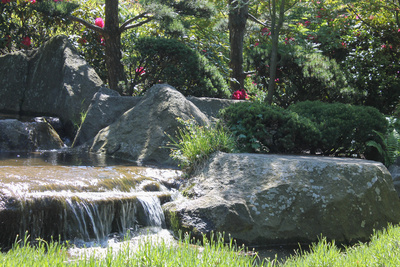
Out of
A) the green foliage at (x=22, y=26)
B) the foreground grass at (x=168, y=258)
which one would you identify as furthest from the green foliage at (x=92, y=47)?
the foreground grass at (x=168, y=258)

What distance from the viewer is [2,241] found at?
4.10m

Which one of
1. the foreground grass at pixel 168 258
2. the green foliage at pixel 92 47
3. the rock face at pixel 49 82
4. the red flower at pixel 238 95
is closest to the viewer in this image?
the foreground grass at pixel 168 258

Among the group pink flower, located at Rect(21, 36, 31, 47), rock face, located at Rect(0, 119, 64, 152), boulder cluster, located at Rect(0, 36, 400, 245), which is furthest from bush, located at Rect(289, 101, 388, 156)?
pink flower, located at Rect(21, 36, 31, 47)

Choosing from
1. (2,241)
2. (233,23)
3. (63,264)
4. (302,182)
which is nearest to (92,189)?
(2,241)

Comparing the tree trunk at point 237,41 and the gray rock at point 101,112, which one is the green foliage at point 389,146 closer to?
the tree trunk at point 237,41

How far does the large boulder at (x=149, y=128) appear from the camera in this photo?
740 cm

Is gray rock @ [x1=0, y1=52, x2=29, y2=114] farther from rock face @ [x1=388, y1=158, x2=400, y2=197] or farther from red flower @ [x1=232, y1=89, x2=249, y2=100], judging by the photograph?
rock face @ [x1=388, y1=158, x2=400, y2=197]

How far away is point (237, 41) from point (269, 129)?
16.5 ft

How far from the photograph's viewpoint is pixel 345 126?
730 cm

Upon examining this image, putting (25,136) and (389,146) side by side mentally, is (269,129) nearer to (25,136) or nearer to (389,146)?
(389,146)

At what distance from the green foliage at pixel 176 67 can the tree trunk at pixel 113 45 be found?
566 mm

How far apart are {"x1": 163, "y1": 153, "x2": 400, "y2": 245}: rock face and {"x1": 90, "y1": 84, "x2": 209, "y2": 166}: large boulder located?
80.9 inches

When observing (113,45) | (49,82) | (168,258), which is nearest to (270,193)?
(168,258)

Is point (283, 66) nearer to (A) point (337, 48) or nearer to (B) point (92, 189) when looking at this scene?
(A) point (337, 48)
